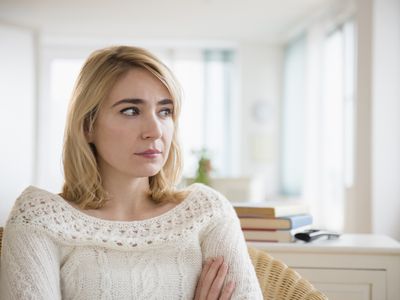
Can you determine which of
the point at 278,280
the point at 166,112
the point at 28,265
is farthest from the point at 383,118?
the point at 28,265

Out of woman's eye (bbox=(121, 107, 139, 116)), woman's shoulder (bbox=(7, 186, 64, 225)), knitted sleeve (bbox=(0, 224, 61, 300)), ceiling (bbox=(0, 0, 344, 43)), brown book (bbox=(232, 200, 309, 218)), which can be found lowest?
knitted sleeve (bbox=(0, 224, 61, 300))

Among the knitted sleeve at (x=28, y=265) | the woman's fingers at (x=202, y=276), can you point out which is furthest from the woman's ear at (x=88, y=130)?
the woman's fingers at (x=202, y=276)

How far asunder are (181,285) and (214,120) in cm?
819

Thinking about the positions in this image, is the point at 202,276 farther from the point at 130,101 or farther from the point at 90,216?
the point at 130,101

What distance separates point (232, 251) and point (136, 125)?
408 millimetres

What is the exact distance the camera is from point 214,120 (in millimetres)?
9805

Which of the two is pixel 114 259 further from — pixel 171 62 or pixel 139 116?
pixel 171 62

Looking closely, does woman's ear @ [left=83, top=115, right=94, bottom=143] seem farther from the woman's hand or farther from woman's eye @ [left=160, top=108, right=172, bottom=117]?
the woman's hand

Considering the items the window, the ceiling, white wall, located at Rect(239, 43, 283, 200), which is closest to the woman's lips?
the window

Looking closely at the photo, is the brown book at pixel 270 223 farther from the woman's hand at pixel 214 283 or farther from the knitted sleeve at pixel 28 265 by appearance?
the knitted sleeve at pixel 28 265

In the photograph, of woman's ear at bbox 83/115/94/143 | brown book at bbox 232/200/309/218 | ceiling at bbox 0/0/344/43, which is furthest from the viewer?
ceiling at bbox 0/0/344/43

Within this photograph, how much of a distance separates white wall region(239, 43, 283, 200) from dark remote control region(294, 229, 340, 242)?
7.33 meters

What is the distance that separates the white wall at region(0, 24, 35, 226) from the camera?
6750 mm

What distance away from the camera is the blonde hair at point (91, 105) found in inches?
66.1
